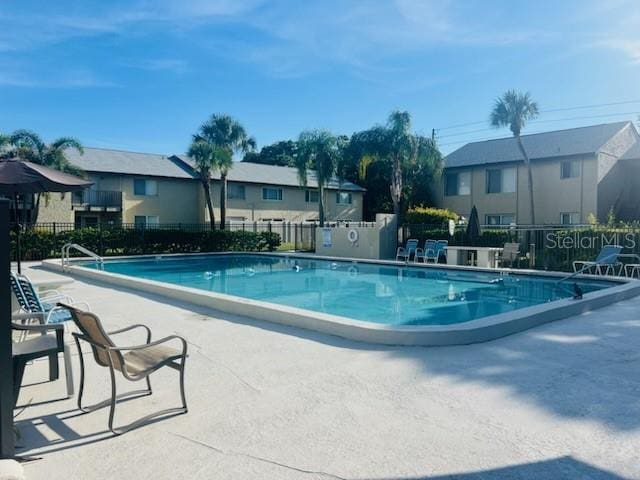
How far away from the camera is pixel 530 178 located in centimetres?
2695

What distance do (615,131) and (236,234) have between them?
22181 mm

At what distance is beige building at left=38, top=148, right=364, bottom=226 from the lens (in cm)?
3008

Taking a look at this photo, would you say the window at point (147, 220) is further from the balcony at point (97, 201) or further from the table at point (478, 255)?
the table at point (478, 255)

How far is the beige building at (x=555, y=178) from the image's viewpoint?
26.0m

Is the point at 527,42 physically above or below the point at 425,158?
above

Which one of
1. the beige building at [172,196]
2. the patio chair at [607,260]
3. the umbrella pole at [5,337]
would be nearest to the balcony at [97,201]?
the beige building at [172,196]

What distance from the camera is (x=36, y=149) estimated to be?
25.8 metres

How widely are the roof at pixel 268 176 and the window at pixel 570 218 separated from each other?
47.1ft

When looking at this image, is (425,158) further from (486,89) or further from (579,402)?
(579,402)

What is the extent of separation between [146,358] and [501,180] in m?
28.7

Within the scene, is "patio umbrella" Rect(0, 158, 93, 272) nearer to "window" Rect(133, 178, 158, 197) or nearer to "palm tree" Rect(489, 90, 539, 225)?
A: "window" Rect(133, 178, 158, 197)

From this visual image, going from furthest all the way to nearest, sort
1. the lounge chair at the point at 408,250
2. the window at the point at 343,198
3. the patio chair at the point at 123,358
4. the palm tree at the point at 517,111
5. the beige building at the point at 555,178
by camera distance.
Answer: the window at the point at 343,198
the palm tree at the point at 517,111
the beige building at the point at 555,178
the lounge chair at the point at 408,250
the patio chair at the point at 123,358

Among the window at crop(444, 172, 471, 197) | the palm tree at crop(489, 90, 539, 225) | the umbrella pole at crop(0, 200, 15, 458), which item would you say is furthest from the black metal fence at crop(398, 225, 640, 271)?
the umbrella pole at crop(0, 200, 15, 458)

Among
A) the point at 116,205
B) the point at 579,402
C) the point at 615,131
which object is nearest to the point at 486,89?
the point at 615,131
